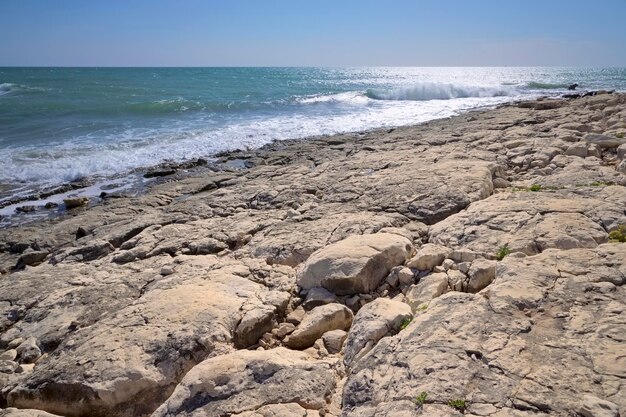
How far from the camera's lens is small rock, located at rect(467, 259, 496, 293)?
12.3ft

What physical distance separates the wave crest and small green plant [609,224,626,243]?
115 feet

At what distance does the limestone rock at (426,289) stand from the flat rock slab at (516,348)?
25 cm

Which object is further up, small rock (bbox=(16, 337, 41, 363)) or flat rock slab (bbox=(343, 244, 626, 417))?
flat rock slab (bbox=(343, 244, 626, 417))

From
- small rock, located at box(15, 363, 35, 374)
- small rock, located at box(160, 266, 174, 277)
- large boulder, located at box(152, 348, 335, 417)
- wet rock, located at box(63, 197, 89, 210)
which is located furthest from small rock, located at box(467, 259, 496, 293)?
wet rock, located at box(63, 197, 89, 210)

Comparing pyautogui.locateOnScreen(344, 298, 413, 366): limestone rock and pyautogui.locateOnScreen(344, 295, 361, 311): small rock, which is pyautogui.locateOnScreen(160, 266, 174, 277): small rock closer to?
pyautogui.locateOnScreen(344, 295, 361, 311): small rock

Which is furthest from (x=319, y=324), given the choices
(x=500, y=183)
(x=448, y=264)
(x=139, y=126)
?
(x=139, y=126)

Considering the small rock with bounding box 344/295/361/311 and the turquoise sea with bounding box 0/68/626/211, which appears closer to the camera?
the small rock with bounding box 344/295/361/311

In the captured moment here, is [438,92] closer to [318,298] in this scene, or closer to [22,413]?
[318,298]

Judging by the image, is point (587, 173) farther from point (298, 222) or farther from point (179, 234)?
point (179, 234)

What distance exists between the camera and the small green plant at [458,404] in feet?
7.80

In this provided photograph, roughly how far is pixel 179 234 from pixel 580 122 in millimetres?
10248

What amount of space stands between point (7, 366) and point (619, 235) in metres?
5.84

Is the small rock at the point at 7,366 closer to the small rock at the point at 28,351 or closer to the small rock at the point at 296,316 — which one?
the small rock at the point at 28,351

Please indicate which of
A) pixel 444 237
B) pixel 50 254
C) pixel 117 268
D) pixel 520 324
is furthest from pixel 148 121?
pixel 520 324
